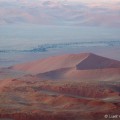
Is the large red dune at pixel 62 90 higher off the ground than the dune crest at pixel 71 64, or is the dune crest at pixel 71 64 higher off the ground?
the large red dune at pixel 62 90

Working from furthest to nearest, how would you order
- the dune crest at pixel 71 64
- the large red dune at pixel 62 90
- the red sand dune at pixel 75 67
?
the dune crest at pixel 71 64
the red sand dune at pixel 75 67
the large red dune at pixel 62 90

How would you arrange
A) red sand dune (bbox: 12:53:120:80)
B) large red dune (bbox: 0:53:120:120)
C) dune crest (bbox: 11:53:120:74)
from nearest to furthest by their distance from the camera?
large red dune (bbox: 0:53:120:120) < red sand dune (bbox: 12:53:120:80) < dune crest (bbox: 11:53:120:74)

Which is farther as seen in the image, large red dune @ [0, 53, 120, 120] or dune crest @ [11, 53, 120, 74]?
dune crest @ [11, 53, 120, 74]

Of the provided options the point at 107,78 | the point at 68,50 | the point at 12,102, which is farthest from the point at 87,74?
the point at 68,50

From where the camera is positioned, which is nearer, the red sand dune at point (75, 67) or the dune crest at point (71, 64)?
the red sand dune at point (75, 67)

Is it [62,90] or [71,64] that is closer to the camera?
[62,90]

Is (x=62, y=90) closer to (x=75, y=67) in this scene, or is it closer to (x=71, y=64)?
(x=75, y=67)

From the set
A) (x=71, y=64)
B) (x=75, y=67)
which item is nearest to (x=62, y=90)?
(x=75, y=67)

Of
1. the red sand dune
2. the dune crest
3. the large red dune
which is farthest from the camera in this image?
the dune crest

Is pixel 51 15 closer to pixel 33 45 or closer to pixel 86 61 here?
pixel 33 45

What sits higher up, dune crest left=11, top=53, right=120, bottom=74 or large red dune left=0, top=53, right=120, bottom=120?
large red dune left=0, top=53, right=120, bottom=120

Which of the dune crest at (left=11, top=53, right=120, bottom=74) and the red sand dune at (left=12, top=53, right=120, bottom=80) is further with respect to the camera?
the dune crest at (left=11, top=53, right=120, bottom=74)
